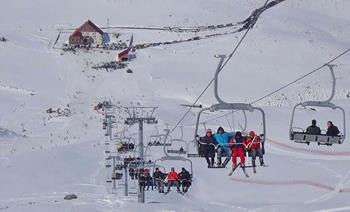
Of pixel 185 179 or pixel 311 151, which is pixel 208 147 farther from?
pixel 311 151

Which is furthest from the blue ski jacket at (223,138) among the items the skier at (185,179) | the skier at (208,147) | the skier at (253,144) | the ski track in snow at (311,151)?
the ski track in snow at (311,151)

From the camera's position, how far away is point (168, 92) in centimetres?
4441

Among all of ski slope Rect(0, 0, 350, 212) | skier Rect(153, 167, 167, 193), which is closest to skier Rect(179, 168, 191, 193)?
skier Rect(153, 167, 167, 193)

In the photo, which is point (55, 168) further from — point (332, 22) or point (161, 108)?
point (332, 22)

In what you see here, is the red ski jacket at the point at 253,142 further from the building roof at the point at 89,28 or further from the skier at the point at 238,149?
the building roof at the point at 89,28

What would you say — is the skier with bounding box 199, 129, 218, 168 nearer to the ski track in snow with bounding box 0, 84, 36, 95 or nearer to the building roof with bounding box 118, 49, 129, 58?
the ski track in snow with bounding box 0, 84, 36, 95

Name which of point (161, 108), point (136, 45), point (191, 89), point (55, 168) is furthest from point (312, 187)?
point (136, 45)

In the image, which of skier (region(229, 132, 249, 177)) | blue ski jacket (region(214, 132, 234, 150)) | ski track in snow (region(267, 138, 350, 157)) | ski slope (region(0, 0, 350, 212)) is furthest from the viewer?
ski track in snow (region(267, 138, 350, 157))

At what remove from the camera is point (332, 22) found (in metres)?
62.3

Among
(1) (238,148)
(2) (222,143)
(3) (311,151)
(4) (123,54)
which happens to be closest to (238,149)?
(1) (238,148)

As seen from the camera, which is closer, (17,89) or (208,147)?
(208,147)

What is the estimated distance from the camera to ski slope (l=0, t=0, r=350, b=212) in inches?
1050

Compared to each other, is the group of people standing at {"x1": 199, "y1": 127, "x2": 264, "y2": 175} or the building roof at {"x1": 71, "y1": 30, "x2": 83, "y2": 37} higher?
the building roof at {"x1": 71, "y1": 30, "x2": 83, "y2": 37}

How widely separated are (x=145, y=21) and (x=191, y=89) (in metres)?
17.2
